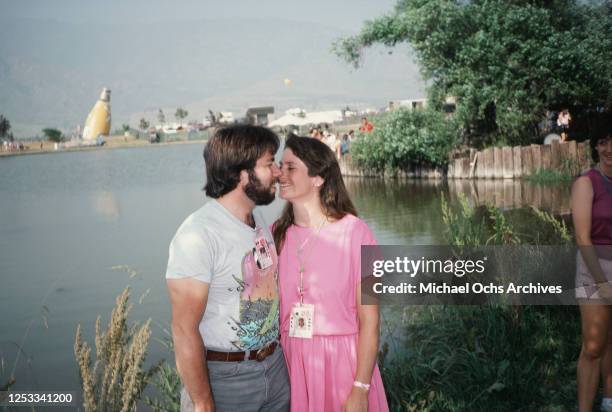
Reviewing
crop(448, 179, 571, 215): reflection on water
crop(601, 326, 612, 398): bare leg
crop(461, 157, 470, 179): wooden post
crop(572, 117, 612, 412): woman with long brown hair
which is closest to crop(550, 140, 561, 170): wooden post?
crop(448, 179, 571, 215): reflection on water

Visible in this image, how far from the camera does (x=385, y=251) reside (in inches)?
→ 392

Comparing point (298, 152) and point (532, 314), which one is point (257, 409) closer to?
point (298, 152)

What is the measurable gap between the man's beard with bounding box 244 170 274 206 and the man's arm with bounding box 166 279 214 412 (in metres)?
0.47

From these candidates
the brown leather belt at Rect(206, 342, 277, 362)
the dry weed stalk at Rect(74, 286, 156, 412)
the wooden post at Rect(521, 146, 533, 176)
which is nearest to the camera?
the brown leather belt at Rect(206, 342, 277, 362)

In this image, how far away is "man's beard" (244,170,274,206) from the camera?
278 centimetres

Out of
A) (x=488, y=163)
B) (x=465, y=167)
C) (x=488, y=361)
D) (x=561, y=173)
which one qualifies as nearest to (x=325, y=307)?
(x=488, y=361)

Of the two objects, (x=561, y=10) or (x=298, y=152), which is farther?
(x=561, y=10)

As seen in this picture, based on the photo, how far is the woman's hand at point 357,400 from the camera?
2.90 m

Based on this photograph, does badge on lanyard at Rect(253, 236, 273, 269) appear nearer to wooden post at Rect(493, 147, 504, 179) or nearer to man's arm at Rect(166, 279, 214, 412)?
man's arm at Rect(166, 279, 214, 412)

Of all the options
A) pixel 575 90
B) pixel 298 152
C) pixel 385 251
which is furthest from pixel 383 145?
pixel 298 152

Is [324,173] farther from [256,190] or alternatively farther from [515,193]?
[515,193]

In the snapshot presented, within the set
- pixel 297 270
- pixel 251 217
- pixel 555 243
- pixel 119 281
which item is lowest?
pixel 119 281

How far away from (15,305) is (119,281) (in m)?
1.69

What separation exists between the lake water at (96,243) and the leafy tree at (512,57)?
316cm
